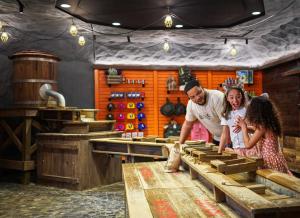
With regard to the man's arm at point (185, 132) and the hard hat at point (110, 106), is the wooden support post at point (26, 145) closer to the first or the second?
the hard hat at point (110, 106)

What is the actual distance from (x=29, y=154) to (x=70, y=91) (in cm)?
268

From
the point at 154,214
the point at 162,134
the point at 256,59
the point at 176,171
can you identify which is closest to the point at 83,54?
the point at 162,134

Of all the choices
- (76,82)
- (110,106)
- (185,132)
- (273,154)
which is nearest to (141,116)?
(110,106)

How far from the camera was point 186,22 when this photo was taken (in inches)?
336

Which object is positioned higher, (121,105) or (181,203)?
(121,105)

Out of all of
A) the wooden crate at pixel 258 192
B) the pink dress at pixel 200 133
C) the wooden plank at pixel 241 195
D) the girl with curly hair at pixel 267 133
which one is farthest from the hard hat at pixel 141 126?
the wooden plank at pixel 241 195

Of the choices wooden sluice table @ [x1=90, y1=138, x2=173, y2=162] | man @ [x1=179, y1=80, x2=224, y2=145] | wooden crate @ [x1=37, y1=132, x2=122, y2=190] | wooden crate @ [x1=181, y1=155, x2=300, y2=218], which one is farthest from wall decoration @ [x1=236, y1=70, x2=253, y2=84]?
wooden crate @ [x1=181, y1=155, x2=300, y2=218]

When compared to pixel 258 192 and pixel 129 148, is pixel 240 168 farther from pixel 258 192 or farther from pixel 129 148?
pixel 129 148

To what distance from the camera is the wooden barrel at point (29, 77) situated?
8.29m

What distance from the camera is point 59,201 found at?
6434 millimetres

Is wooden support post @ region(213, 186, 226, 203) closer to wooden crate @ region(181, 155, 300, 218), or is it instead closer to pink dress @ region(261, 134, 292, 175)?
wooden crate @ region(181, 155, 300, 218)

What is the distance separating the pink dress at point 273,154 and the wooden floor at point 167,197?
83 cm

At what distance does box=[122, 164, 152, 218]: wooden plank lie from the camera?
1994 mm

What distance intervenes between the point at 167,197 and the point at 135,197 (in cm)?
22
